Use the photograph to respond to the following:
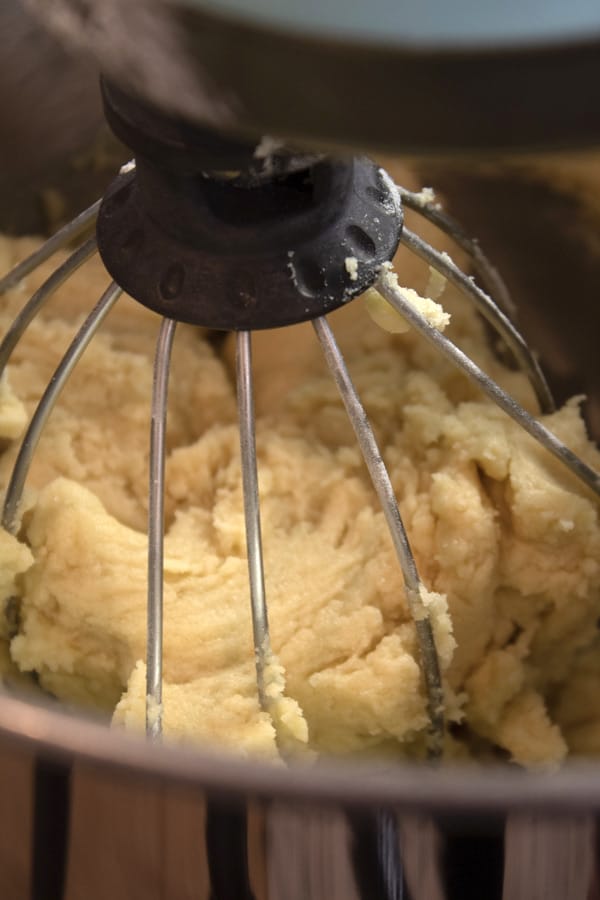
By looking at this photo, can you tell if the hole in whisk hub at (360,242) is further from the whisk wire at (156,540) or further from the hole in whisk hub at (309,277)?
the whisk wire at (156,540)

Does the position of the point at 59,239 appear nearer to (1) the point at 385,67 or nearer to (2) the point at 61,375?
(2) the point at 61,375

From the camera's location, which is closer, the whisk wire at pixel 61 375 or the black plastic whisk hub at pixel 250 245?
the black plastic whisk hub at pixel 250 245

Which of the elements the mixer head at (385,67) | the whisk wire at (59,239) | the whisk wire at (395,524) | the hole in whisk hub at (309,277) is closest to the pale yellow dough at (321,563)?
the whisk wire at (395,524)

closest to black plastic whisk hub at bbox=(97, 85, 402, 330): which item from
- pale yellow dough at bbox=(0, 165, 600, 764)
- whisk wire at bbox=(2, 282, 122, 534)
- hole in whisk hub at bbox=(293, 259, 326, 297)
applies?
hole in whisk hub at bbox=(293, 259, 326, 297)

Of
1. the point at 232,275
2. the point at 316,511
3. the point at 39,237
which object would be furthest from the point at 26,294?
the point at 232,275

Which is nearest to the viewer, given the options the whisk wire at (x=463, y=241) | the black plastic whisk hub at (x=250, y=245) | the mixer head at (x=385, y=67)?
the mixer head at (x=385, y=67)

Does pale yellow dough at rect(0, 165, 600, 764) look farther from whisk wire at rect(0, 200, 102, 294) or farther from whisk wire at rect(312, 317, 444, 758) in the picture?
whisk wire at rect(0, 200, 102, 294)
